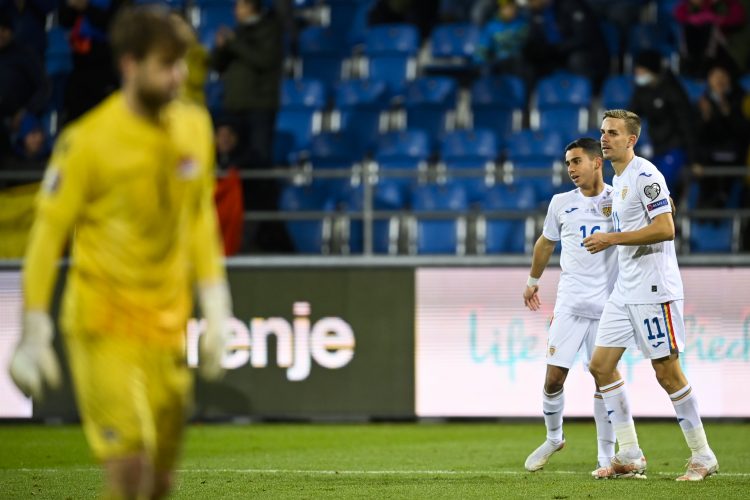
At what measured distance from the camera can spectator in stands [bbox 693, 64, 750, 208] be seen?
46.4 feet

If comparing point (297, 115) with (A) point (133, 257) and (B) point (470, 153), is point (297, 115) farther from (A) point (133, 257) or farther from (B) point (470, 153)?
(A) point (133, 257)

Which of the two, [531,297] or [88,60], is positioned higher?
[88,60]

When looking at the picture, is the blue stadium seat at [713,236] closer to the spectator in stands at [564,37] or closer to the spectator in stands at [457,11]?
the spectator in stands at [564,37]

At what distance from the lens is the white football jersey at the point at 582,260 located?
29.9ft

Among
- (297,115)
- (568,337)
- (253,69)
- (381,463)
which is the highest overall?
(253,69)

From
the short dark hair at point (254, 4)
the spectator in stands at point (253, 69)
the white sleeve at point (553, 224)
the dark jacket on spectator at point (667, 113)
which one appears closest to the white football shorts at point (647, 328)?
the white sleeve at point (553, 224)

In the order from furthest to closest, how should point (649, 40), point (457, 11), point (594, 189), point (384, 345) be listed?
point (457, 11) → point (649, 40) → point (384, 345) → point (594, 189)

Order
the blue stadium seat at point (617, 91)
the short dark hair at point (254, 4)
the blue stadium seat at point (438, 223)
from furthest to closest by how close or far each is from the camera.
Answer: the blue stadium seat at point (617, 91) < the short dark hair at point (254, 4) < the blue stadium seat at point (438, 223)

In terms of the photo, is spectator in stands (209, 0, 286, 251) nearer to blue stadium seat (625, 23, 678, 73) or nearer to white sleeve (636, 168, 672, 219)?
blue stadium seat (625, 23, 678, 73)

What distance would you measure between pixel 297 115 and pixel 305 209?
224 centimetres

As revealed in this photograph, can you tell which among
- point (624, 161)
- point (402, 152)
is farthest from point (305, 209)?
point (624, 161)

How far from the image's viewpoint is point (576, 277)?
9.21 m

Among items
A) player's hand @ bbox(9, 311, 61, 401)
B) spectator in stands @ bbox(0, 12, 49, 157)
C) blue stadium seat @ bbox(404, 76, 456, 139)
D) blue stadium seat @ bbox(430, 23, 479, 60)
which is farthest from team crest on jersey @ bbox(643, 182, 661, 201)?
spectator in stands @ bbox(0, 12, 49, 157)

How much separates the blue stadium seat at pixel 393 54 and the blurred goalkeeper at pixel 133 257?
12589 millimetres
